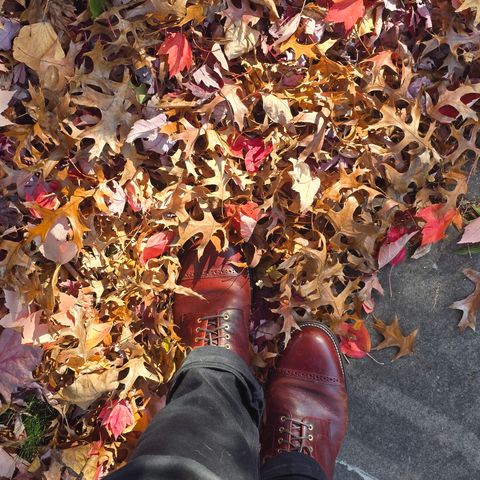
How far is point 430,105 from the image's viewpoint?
Result: 1672mm

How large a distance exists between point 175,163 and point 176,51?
33cm

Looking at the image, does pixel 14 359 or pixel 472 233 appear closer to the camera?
pixel 14 359

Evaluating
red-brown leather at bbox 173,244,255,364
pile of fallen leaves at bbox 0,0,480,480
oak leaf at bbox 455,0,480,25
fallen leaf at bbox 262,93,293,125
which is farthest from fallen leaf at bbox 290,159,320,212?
oak leaf at bbox 455,0,480,25

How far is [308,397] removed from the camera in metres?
1.79

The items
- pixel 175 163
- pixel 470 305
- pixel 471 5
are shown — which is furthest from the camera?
pixel 470 305

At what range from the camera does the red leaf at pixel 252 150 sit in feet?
5.47

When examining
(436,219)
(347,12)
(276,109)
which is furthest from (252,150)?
(436,219)

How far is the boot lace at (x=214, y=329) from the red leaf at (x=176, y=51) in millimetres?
771

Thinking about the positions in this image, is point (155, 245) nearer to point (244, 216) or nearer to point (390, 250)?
point (244, 216)

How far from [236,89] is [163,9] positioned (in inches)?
12.3

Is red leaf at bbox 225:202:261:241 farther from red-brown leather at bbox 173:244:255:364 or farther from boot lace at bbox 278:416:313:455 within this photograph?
boot lace at bbox 278:416:313:455

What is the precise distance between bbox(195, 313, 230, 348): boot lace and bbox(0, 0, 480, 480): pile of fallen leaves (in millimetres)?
112

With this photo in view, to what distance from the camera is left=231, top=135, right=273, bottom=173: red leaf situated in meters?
1.67

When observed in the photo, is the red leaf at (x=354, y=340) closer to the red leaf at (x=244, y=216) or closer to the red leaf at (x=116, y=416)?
the red leaf at (x=244, y=216)
